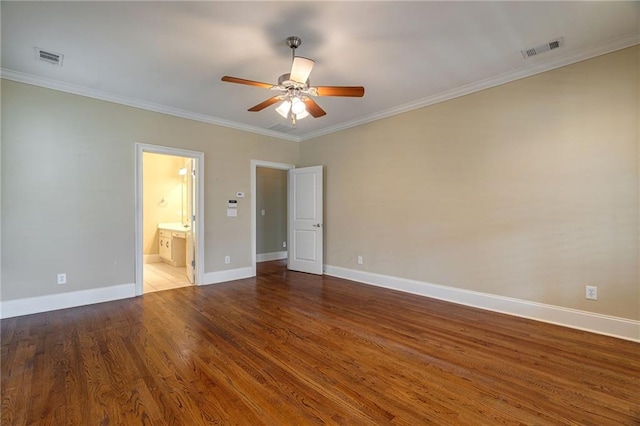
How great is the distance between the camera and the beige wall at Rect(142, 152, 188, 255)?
22.6 feet

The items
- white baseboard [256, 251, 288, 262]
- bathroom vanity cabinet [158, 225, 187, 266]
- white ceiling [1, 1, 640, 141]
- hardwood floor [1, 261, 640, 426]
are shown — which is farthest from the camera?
white baseboard [256, 251, 288, 262]

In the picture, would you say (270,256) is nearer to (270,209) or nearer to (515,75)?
(270,209)

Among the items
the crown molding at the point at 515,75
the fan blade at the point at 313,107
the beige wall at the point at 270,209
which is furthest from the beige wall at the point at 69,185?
the crown molding at the point at 515,75

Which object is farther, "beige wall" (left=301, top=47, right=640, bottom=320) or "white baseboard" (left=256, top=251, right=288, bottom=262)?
"white baseboard" (left=256, top=251, right=288, bottom=262)

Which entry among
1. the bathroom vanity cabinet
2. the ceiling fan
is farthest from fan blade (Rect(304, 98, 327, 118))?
the bathroom vanity cabinet

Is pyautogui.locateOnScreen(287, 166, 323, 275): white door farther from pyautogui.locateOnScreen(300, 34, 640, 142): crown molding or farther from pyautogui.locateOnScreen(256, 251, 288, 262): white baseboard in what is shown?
pyautogui.locateOnScreen(300, 34, 640, 142): crown molding

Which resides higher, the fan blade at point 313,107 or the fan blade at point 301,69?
the fan blade at point 301,69

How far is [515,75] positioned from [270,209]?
5509 millimetres

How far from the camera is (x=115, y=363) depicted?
2.30 metres

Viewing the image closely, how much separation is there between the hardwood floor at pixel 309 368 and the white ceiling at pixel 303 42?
2.81m

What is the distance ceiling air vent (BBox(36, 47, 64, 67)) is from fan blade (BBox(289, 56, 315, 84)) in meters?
2.46

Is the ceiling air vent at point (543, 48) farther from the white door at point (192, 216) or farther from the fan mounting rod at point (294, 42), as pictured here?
the white door at point (192, 216)

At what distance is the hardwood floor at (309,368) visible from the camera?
1741mm

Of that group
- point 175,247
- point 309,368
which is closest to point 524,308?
point 309,368
